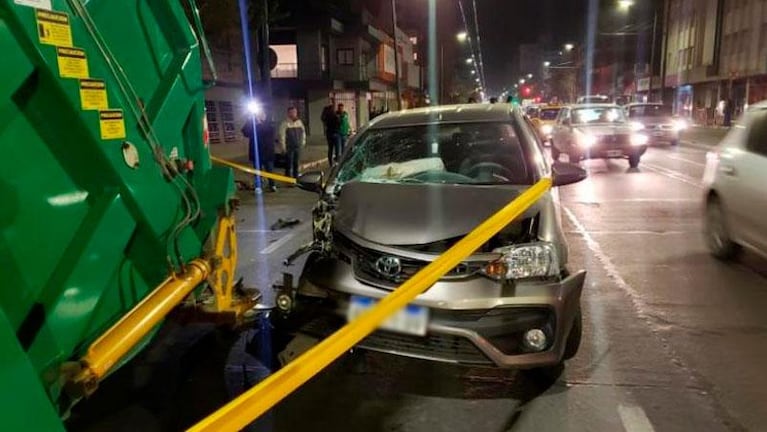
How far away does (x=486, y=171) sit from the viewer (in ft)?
17.5

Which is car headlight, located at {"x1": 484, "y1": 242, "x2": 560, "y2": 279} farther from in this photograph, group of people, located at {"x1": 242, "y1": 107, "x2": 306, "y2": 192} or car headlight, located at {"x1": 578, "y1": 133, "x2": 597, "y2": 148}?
car headlight, located at {"x1": 578, "y1": 133, "x2": 597, "y2": 148}

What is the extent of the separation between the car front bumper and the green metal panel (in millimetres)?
1350

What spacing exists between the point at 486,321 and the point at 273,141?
12.5 meters

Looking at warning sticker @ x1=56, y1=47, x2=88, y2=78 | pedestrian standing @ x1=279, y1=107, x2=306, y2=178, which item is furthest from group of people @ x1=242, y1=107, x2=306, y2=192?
warning sticker @ x1=56, y1=47, x2=88, y2=78

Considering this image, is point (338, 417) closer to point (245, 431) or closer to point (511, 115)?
point (245, 431)

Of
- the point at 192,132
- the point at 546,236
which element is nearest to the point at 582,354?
the point at 546,236

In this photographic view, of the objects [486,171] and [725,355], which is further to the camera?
[486,171]

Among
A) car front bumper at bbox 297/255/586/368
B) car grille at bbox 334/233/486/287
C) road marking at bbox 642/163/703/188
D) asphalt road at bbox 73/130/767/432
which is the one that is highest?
car grille at bbox 334/233/486/287

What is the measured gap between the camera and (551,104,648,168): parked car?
18.1 metres

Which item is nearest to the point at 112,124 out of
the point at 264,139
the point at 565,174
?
the point at 565,174

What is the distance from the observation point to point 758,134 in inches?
263

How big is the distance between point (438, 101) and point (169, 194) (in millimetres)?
58760

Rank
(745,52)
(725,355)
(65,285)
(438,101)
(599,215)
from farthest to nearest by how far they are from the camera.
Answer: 1. (438,101)
2. (745,52)
3. (599,215)
4. (725,355)
5. (65,285)

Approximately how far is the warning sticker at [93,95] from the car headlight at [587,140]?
1657cm
